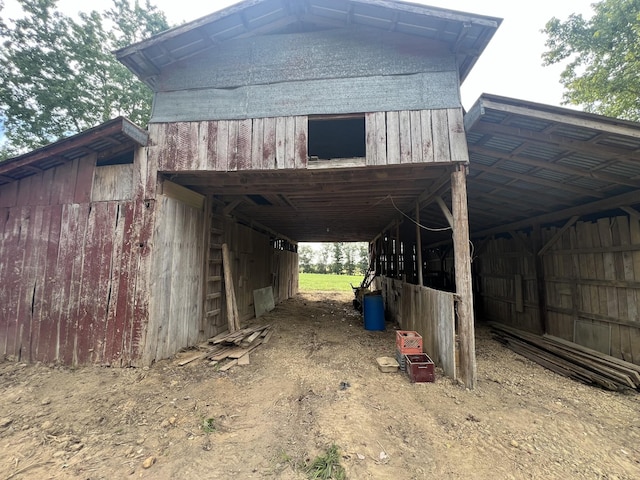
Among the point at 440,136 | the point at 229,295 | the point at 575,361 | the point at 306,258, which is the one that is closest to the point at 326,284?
the point at 229,295

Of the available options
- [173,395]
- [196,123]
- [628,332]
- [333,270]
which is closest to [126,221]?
[196,123]

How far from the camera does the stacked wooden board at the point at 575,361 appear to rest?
13.1 feet

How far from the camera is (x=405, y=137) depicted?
4336 millimetres

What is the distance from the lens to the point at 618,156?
137 inches

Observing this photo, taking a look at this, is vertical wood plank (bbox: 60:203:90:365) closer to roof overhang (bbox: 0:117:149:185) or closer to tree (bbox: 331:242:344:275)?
roof overhang (bbox: 0:117:149:185)

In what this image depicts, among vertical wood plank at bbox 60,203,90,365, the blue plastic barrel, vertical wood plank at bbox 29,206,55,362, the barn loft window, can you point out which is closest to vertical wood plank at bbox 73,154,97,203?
vertical wood plank at bbox 60,203,90,365

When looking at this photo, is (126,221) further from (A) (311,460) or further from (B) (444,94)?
(B) (444,94)

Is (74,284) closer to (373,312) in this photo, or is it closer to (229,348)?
(229,348)

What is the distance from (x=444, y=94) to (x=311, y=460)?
517 cm

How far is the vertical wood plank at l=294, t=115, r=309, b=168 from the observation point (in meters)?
4.52

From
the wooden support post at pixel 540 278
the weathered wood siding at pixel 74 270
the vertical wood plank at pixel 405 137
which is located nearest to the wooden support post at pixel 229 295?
the weathered wood siding at pixel 74 270

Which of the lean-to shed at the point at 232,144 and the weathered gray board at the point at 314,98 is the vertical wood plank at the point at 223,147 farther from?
the weathered gray board at the point at 314,98

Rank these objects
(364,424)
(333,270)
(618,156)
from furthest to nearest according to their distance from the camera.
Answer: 1. (333,270)
2. (618,156)
3. (364,424)

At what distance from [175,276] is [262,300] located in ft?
16.3
